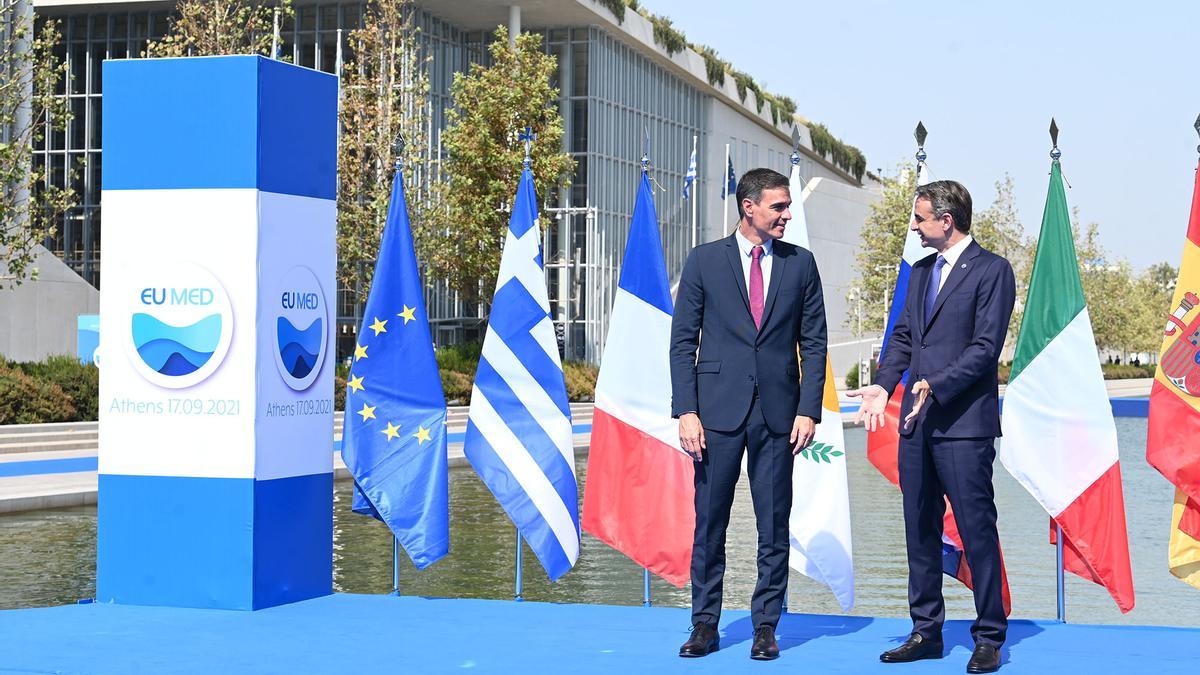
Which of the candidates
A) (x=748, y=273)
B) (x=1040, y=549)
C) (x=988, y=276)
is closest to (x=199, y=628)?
(x=748, y=273)

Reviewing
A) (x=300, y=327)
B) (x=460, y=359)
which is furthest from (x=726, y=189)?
(x=300, y=327)

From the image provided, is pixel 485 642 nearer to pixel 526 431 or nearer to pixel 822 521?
pixel 526 431

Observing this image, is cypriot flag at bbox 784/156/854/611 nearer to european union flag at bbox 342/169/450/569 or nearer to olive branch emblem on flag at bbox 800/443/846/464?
olive branch emblem on flag at bbox 800/443/846/464

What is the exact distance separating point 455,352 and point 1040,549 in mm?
23540

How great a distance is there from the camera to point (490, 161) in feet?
128

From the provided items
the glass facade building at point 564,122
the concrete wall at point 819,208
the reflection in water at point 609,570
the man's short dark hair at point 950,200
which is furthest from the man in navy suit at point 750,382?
the concrete wall at point 819,208

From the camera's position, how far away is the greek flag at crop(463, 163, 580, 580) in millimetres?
8711

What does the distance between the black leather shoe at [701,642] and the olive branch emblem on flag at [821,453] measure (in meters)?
1.43

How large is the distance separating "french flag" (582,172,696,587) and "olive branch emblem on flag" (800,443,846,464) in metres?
0.68

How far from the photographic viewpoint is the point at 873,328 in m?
66.7

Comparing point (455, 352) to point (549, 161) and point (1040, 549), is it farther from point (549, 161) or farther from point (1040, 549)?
point (1040, 549)

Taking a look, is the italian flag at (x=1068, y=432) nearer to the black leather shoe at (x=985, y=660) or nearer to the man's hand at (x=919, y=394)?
the man's hand at (x=919, y=394)

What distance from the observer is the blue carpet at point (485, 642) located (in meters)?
6.60

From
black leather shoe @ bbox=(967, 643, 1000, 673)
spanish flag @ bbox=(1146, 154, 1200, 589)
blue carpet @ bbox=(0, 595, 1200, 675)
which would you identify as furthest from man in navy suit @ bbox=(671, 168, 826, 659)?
spanish flag @ bbox=(1146, 154, 1200, 589)
